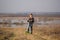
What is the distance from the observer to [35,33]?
381 centimetres

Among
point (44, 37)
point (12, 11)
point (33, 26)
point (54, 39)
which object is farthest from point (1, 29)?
point (54, 39)

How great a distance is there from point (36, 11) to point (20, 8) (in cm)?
42

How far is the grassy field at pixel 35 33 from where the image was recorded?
3.73 m

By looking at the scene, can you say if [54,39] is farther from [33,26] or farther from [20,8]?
[20,8]

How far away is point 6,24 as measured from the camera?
12.4 feet

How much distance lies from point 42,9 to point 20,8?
0.58m

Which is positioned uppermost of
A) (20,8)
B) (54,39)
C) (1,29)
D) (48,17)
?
(20,8)

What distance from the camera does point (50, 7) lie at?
12.7 feet

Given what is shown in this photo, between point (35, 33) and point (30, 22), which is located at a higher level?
point (30, 22)

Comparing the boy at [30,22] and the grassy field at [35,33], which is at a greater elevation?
the boy at [30,22]

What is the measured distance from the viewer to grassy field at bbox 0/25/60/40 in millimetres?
3729

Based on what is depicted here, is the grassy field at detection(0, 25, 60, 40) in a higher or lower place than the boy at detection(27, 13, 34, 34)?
lower

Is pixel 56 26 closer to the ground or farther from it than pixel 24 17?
closer to the ground

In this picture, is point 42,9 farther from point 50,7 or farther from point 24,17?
point 24,17
